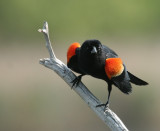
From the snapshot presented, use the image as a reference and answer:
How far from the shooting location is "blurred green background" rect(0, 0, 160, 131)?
421 inches

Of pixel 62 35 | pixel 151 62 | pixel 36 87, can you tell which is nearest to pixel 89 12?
pixel 62 35

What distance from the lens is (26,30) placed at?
13898 mm

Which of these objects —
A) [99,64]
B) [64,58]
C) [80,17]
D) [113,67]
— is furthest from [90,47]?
[80,17]

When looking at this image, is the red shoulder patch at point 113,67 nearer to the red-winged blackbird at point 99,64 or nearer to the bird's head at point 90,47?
the red-winged blackbird at point 99,64

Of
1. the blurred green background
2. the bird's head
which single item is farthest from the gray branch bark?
the blurred green background

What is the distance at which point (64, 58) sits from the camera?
1156 centimetres

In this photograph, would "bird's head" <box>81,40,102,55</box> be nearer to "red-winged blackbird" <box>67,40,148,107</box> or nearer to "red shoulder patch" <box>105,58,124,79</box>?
"red-winged blackbird" <box>67,40,148,107</box>

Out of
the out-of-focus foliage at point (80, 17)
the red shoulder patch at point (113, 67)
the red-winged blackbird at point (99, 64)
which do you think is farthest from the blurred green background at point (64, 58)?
the red shoulder patch at point (113, 67)

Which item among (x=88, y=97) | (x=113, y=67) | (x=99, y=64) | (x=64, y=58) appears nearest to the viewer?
(x=88, y=97)

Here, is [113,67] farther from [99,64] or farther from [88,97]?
[88,97]

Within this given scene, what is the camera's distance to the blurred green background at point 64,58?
10695 mm

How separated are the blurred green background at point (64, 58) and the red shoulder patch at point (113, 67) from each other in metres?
4.01

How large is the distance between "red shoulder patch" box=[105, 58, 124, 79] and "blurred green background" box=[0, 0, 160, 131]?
401 centimetres

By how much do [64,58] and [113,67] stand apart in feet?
16.8
